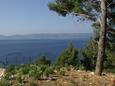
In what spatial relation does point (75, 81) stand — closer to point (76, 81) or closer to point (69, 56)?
point (76, 81)

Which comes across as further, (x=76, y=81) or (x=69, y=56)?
(x=69, y=56)

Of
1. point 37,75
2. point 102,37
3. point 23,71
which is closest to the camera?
point 37,75

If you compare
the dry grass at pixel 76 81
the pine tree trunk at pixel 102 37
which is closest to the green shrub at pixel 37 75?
the dry grass at pixel 76 81

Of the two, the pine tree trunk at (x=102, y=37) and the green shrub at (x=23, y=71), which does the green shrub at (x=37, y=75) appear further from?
the pine tree trunk at (x=102, y=37)

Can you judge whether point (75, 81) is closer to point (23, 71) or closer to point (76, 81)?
point (76, 81)

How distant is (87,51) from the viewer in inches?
2228

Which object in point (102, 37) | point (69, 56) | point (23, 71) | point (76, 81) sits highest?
point (102, 37)

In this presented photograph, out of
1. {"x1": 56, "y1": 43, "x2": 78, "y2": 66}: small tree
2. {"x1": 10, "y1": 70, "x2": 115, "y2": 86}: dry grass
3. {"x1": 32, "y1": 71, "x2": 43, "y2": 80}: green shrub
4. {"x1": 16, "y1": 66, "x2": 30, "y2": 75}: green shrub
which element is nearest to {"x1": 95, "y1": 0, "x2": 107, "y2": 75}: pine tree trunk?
{"x1": 10, "y1": 70, "x2": 115, "y2": 86}: dry grass

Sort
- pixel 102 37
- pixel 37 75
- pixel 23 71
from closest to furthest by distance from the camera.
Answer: pixel 37 75
pixel 23 71
pixel 102 37

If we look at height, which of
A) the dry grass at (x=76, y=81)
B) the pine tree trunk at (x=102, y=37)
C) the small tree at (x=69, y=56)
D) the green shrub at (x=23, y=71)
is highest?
the pine tree trunk at (x=102, y=37)

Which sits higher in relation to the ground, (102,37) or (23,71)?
(102,37)

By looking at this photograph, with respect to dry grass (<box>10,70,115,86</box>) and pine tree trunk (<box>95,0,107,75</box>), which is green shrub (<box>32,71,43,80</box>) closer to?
dry grass (<box>10,70,115,86</box>)

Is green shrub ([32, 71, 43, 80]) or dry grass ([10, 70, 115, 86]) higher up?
green shrub ([32, 71, 43, 80])

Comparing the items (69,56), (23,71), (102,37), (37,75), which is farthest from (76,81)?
(69,56)
